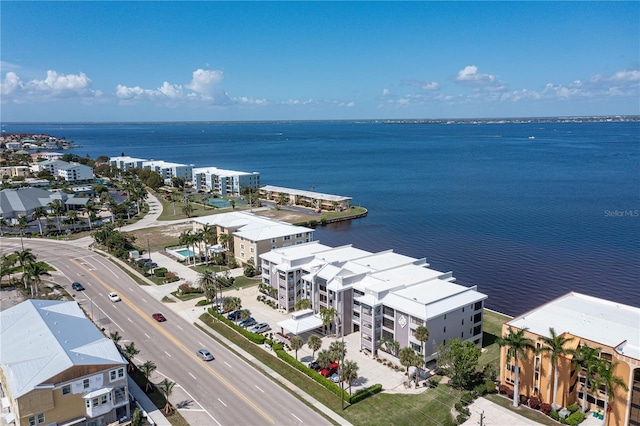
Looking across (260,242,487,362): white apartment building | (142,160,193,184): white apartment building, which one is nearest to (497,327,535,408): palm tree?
(260,242,487,362): white apartment building

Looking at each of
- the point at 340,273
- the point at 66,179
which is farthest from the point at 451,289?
the point at 66,179

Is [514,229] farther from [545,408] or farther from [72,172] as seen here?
[72,172]

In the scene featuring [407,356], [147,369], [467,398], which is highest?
[407,356]

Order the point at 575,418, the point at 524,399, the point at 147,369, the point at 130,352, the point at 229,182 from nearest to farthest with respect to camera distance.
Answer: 1. the point at 575,418
2. the point at 524,399
3. the point at 147,369
4. the point at 130,352
5. the point at 229,182

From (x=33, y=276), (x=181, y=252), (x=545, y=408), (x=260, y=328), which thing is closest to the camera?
(x=545, y=408)

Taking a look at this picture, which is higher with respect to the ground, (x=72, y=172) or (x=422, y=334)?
(x=72, y=172)

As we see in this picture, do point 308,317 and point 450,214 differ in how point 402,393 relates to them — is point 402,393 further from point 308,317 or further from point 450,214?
point 450,214

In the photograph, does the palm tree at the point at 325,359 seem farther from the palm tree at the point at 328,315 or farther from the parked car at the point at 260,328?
the parked car at the point at 260,328

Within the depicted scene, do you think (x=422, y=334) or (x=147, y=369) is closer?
(x=147, y=369)

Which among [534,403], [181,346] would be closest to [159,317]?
[181,346]
